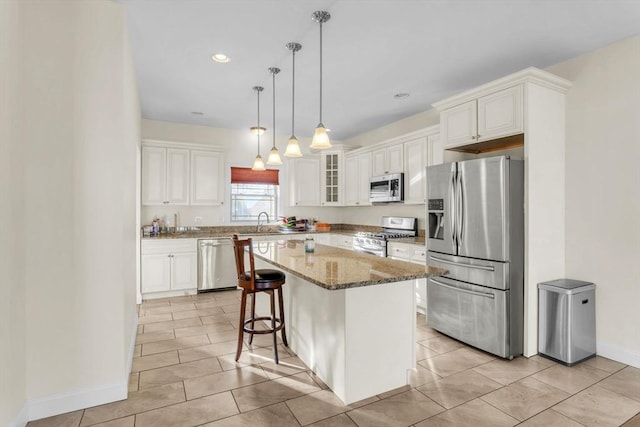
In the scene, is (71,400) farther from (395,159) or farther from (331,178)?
(331,178)

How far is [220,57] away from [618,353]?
177 inches

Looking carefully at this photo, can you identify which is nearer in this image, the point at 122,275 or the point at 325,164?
the point at 122,275

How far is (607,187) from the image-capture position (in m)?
2.96

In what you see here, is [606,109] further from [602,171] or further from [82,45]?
[82,45]

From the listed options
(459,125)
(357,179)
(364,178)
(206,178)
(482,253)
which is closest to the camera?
(482,253)

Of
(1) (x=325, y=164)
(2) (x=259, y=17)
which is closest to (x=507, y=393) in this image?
(2) (x=259, y=17)

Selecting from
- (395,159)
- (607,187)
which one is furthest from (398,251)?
(607,187)

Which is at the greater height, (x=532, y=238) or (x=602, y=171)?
(x=602, y=171)

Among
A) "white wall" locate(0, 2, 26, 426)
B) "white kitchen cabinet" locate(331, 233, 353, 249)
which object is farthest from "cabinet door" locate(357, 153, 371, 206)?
"white wall" locate(0, 2, 26, 426)

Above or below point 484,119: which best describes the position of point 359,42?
above

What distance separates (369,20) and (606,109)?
7.47 ft

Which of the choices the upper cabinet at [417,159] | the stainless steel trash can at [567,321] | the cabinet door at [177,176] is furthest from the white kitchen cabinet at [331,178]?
the stainless steel trash can at [567,321]

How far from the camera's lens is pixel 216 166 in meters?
5.63

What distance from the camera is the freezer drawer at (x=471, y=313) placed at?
2945 millimetres
